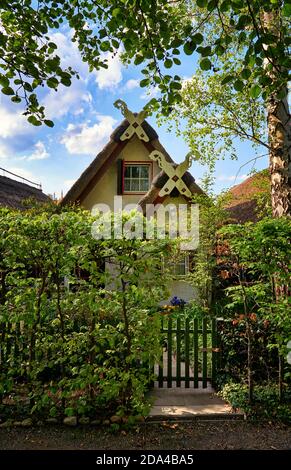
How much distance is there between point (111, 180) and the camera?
12.3 meters

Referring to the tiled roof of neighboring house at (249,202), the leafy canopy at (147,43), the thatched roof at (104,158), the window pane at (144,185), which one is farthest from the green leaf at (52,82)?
the window pane at (144,185)

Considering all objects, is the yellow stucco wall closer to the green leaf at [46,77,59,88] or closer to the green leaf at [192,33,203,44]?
the green leaf at [46,77,59,88]

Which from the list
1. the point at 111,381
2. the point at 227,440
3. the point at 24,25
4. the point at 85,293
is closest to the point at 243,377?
the point at 227,440

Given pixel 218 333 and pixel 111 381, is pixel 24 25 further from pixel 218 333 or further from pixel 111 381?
pixel 218 333

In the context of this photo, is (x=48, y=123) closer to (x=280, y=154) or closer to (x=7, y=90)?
(x=7, y=90)

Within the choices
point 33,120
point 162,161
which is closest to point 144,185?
point 162,161

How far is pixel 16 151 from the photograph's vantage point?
309 inches

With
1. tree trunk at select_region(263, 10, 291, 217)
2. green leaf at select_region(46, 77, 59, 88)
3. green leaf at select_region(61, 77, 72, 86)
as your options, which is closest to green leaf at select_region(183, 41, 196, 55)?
green leaf at select_region(61, 77, 72, 86)

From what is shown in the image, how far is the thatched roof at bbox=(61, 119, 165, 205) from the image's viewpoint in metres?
11.7

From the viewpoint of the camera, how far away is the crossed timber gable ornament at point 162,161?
36.4ft

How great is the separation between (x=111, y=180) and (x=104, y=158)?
873mm

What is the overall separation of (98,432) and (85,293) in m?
1.46

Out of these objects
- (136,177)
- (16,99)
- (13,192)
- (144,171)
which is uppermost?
(13,192)
